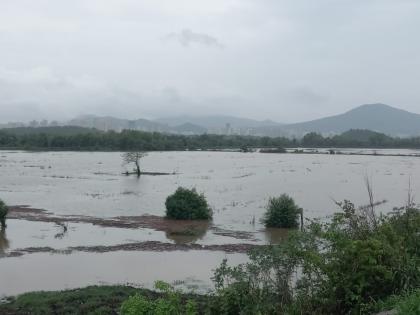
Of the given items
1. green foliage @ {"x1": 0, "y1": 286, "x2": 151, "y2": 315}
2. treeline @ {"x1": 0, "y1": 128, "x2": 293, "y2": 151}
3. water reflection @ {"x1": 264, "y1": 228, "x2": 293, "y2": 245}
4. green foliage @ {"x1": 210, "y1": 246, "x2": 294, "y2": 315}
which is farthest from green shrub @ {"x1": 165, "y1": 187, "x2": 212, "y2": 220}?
treeline @ {"x1": 0, "y1": 128, "x2": 293, "y2": 151}

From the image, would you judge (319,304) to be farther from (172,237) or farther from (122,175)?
(122,175)

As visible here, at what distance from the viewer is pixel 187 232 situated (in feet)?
104

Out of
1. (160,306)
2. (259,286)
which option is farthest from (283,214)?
(160,306)

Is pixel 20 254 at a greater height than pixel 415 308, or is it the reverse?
pixel 415 308

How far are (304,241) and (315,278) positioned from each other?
0.71m

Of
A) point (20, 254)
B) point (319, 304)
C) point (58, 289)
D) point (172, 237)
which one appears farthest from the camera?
point (172, 237)

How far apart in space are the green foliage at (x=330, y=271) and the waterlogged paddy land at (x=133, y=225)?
627 centimetres

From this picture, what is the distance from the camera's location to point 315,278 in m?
9.22

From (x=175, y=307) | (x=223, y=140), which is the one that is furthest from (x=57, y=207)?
(x=223, y=140)

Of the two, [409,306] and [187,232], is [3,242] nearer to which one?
[187,232]

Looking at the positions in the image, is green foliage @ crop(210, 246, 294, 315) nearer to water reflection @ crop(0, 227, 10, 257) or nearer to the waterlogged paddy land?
the waterlogged paddy land

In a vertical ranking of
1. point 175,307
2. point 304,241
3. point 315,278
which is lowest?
point 175,307

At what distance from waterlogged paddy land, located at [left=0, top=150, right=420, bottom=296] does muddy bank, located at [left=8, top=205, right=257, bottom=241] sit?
7 cm

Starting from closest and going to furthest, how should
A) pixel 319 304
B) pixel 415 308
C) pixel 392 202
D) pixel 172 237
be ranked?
1. pixel 415 308
2. pixel 319 304
3. pixel 172 237
4. pixel 392 202
